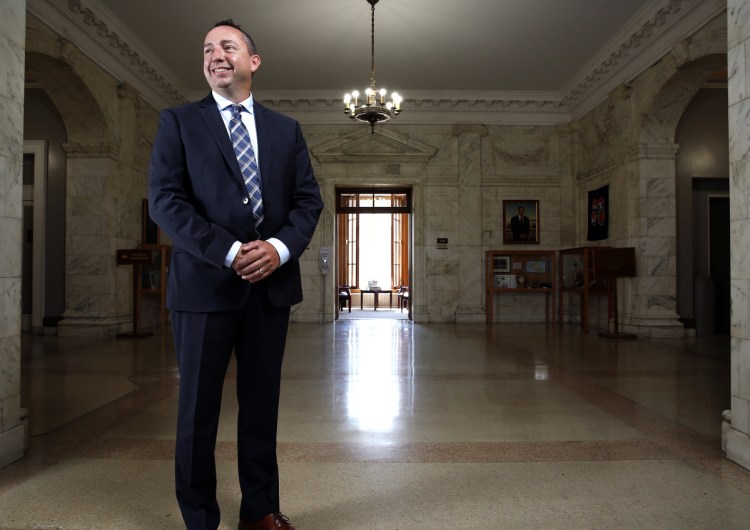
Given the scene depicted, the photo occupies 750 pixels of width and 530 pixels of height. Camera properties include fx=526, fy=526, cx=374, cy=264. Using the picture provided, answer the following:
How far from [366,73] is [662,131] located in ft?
17.0

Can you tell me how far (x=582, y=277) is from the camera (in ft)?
32.7

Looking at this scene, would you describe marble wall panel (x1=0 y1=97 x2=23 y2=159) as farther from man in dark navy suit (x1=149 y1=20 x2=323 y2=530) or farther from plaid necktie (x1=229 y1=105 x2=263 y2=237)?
plaid necktie (x1=229 y1=105 x2=263 y2=237)

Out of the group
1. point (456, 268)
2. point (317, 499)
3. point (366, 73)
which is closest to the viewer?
point (317, 499)

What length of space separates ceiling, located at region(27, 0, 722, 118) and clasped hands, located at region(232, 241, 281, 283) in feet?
22.1

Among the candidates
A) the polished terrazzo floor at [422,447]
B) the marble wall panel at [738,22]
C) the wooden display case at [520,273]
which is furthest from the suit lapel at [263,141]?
the wooden display case at [520,273]

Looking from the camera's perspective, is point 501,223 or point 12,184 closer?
point 12,184

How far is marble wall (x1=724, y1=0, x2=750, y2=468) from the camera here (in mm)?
2770


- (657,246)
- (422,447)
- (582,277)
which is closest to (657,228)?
(657,246)

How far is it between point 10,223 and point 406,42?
714 centimetres

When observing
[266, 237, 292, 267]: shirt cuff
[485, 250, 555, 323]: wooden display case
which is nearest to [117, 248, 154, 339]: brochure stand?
[485, 250, 555, 323]: wooden display case

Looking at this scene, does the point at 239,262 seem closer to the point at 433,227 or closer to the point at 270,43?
the point at 270,43

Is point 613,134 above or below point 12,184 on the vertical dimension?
above

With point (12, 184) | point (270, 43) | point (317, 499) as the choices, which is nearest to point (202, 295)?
point (317, 499)

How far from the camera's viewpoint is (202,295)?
5.50 ft
